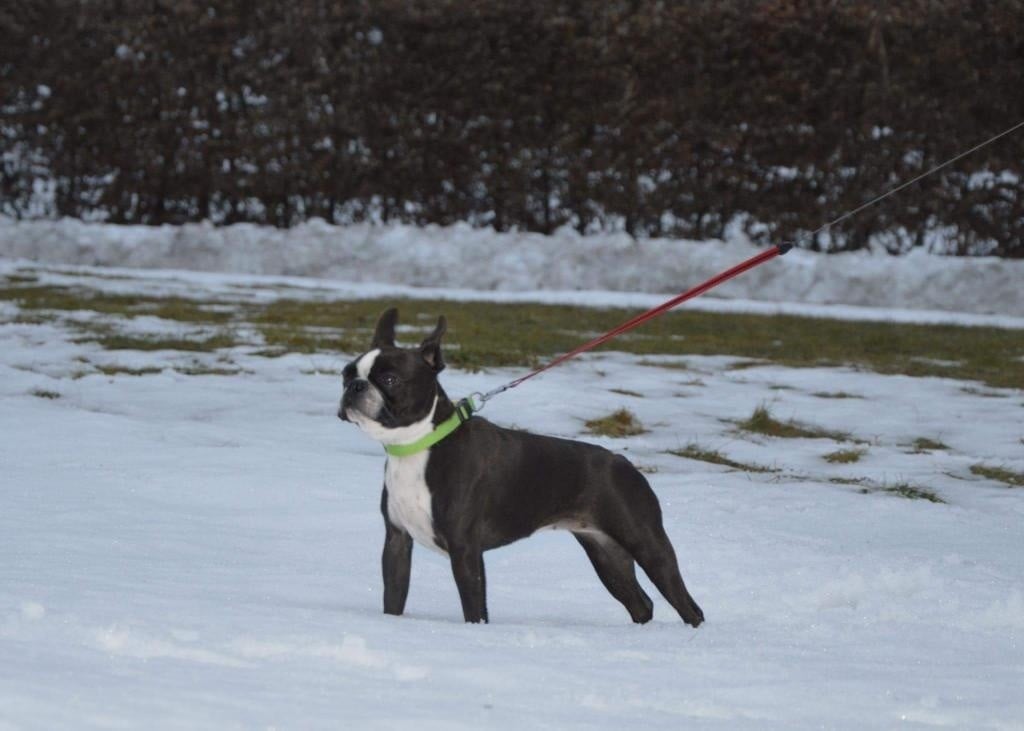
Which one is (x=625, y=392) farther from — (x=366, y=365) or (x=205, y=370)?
(x=366, y=365)

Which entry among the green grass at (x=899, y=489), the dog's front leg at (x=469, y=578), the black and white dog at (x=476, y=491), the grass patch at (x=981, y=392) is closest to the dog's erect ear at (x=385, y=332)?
the black and white dog at (x=476, y=491)

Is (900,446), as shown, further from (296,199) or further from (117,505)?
(296,199)

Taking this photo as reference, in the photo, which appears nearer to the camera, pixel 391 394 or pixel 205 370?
pixel 391 394

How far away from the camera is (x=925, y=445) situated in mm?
7535

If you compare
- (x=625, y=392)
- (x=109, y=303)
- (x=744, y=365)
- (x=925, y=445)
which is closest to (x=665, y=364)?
(x=744, y=365)

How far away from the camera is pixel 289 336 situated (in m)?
10.7

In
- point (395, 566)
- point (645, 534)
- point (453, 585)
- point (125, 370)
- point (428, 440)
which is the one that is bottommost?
point (453, 585)

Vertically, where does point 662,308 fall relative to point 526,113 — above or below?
below

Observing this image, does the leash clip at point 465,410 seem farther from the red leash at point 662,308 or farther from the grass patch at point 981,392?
the grass patch at point 981,392

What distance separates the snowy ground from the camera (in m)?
2.80

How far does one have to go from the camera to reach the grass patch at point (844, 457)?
6.96 meters

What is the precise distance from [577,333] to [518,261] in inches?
171

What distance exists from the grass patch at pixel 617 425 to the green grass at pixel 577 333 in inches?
73.2

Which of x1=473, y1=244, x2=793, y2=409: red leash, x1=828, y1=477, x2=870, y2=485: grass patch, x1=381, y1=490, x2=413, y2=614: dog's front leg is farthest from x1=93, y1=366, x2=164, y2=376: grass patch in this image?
x1=381, y1=490, x2=413, y2=614: dog's front leg
